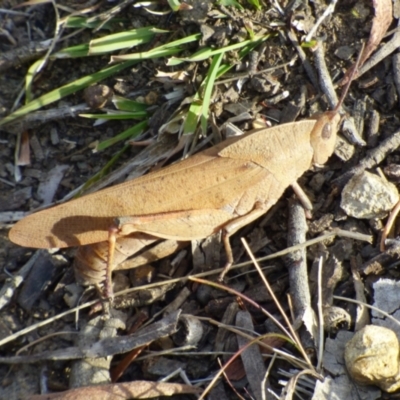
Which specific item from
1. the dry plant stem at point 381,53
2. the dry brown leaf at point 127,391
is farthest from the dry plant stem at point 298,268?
the dry plant stem at point 381,53

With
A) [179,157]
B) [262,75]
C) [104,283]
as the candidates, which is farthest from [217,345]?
[262,75]

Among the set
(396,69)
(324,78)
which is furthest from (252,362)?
(396,69)

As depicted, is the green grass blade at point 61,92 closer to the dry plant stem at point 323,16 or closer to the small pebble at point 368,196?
the dry plant stem at point 323,16

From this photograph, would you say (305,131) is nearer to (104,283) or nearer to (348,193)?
(348,193)

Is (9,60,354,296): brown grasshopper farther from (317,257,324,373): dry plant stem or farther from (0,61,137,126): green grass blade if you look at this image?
Answer: (0,61,137,126): green grass blade

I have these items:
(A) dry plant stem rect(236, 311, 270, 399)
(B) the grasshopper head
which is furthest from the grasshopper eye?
(A) dry plant stem rect(236, 311, 270, 399)

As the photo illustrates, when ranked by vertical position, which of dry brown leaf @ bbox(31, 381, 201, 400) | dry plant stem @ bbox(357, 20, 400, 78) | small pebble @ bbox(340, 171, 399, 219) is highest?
dry plant stem @ bbox(357, 20, 400, 78)
